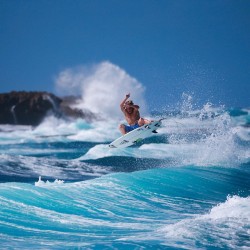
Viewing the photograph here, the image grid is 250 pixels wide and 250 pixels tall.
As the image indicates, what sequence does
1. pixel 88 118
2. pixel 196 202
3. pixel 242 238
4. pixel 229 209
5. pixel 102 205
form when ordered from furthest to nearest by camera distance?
pixel 88 118
pixel 196 202
pixel 102 205
pixel 229 209
pixel 242 238

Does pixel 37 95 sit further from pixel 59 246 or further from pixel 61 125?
pixel 59 246

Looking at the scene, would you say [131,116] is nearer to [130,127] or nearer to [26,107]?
[130,127]

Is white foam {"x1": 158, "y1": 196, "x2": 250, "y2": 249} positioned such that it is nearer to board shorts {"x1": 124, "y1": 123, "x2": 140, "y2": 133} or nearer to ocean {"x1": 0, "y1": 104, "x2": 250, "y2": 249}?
ocean {"x1": 0, "y1": 104, "x2": 250, "y2": 249}

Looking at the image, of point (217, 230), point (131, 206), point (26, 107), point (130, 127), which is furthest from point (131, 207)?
point (26, 107)

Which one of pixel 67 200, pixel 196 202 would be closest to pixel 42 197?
pixel 67 200

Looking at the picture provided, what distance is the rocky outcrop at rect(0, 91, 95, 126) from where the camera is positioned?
61750 millimetres

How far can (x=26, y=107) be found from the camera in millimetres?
62469

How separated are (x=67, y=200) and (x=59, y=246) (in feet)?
9.95

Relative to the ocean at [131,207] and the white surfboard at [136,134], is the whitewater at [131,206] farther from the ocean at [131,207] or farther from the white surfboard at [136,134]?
the white surfboard at [136,134]

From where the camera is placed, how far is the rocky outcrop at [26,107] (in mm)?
61750

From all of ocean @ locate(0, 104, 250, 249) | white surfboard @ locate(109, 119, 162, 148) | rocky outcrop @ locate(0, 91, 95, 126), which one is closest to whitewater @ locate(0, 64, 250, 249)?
ocean @ locate(0, 104, 250, 249)

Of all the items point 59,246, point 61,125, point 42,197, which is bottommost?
point 59,246

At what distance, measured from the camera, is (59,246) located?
5816mm

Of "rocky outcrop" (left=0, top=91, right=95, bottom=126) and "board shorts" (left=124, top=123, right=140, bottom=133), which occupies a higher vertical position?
"rocky outcrop" (left=0, top=91, right=95, bottom=126)
